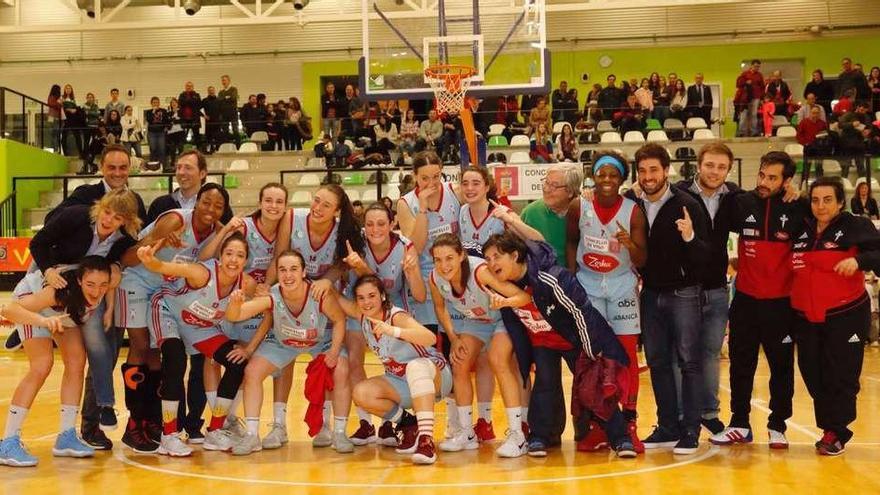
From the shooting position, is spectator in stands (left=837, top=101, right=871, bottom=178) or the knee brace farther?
spectator in stands (left=837, top=101, right=871, bottom=178)

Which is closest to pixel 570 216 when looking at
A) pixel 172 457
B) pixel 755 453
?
pixel 755 453

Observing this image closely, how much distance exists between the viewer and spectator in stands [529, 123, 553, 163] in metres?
16.4

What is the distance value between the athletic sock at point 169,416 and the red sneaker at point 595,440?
2.62 meters

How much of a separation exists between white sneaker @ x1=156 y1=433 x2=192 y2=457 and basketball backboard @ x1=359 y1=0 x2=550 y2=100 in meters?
6.69

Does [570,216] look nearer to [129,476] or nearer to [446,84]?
[129,476]

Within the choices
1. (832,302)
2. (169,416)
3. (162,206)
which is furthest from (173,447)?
(832,302)

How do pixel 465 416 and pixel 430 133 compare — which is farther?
pixel 430 133

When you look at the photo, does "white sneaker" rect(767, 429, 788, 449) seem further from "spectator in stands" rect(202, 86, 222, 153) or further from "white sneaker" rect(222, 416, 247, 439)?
"spectator in stands" rect(202, 86, 222, 153)

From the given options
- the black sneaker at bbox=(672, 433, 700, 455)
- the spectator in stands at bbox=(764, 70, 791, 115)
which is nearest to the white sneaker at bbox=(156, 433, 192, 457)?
the black sneaker at bbox=(672, 433, 700, 455)

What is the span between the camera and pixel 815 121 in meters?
18.7

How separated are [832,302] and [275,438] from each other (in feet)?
12.1

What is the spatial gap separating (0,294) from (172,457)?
10921 mm

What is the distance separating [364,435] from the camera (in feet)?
22.1

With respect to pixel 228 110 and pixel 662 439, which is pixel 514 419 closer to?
pixel 662 439
